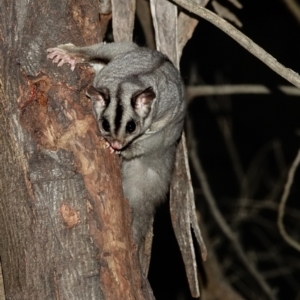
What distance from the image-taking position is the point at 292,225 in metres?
8.69

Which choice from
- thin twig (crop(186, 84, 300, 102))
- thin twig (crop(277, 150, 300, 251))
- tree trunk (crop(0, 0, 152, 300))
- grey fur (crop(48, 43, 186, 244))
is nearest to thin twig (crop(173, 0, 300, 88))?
grey fur (crop(48, 43, 186, 244))

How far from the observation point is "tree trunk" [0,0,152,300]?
9.80ft

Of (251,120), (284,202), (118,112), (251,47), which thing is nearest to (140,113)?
(118,112)

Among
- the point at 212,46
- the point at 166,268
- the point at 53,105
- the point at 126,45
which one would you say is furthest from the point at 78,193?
the point at 212,46

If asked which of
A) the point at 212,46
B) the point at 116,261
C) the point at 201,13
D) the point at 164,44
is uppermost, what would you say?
the point at 201,13

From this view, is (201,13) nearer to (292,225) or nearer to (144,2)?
(144,2)

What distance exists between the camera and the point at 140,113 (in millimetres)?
3578

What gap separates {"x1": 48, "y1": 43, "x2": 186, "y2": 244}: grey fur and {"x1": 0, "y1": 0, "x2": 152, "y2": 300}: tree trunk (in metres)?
0.18

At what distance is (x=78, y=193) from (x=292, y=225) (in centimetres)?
598

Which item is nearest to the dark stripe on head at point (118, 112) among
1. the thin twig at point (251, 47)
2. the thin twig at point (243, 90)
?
the thin twig at point (251, 47)

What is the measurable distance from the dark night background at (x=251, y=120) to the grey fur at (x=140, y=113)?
14.0ft

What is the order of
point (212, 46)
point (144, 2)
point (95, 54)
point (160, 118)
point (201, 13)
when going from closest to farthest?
point (201, 13), point (95, 54), point (160, 118), point (144, 2), point (212, 46)

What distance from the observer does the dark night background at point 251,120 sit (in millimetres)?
8375

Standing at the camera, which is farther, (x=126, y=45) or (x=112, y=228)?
(x=126, y=45)
